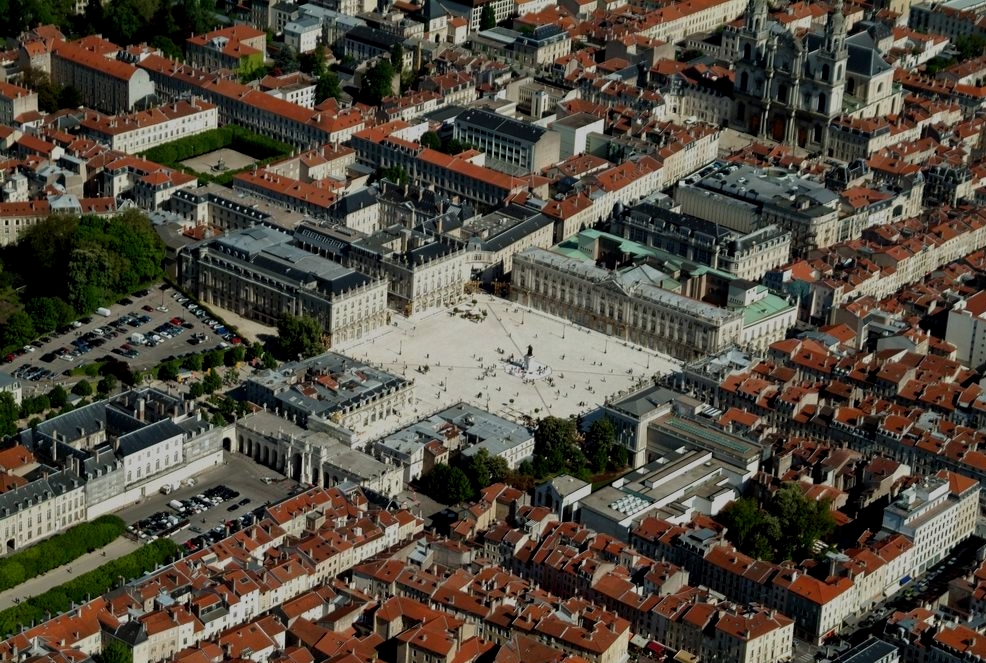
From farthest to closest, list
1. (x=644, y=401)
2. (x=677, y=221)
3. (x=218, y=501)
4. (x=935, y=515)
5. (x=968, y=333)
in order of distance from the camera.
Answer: (x=677, y=221), (x=968, y=333), (x=644, y=401), (x=218, y=501), (x=935, y=515)

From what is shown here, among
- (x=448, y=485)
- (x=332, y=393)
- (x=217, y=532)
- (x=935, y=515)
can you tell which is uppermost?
(x=332, y=393)

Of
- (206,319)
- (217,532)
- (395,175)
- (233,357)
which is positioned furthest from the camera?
(395,175)

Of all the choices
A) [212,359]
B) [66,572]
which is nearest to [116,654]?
[66,572]

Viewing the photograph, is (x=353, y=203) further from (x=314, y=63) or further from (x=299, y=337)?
(x=314, y=63)

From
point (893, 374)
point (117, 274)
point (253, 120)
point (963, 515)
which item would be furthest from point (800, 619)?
point (253, 120)

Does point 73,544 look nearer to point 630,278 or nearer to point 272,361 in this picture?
point 272,361

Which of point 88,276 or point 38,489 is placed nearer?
point 38,489

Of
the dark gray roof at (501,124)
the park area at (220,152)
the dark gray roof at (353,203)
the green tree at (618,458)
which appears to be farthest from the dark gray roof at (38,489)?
the dark gray roof at (501,124)

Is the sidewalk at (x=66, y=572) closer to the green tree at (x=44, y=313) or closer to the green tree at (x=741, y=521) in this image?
the green tree at (x=44, y=313)
